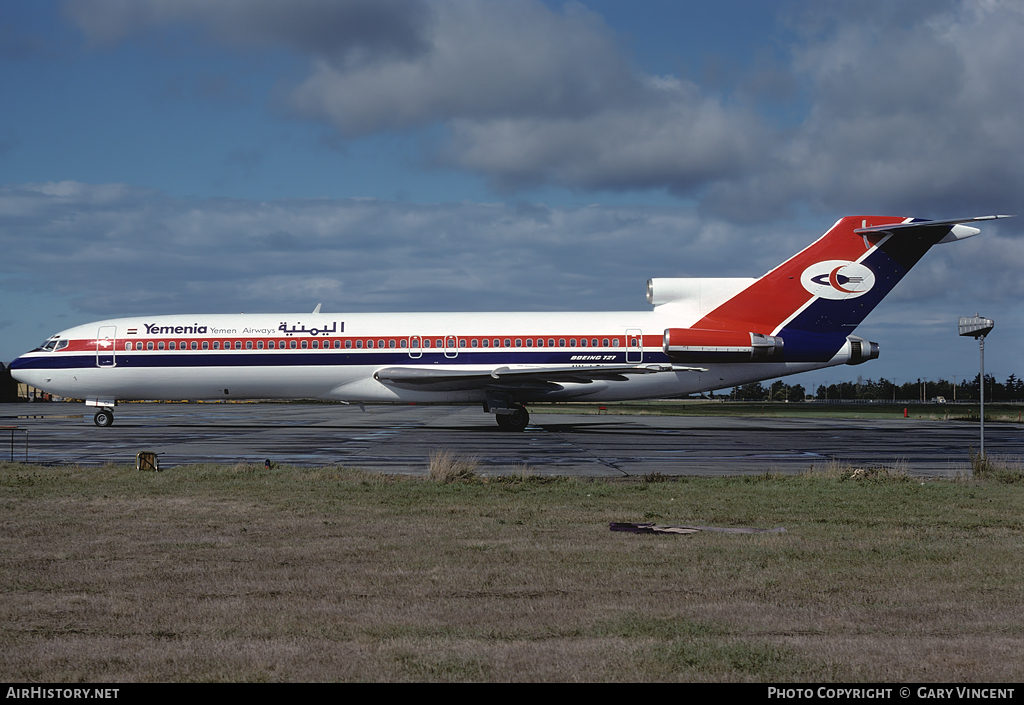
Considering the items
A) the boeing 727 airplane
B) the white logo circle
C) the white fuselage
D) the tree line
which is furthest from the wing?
the tree line

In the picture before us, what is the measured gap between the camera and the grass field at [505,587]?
5.25 meters

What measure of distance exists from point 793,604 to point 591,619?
1.72 m

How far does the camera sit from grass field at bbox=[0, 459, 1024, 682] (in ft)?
17.2

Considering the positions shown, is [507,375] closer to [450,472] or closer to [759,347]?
[759,347]

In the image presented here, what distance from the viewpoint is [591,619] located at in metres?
6.21

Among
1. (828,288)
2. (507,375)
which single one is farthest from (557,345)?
(828,288)

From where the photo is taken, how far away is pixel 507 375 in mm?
29312

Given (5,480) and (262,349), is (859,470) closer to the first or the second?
(5,480)

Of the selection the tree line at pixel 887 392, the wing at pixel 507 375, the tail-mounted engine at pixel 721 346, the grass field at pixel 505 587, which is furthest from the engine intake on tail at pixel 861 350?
the tree line at pixel 887 392

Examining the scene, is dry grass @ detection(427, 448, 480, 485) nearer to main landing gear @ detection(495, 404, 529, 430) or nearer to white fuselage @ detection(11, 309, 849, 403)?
main landing gear @ detection(495, 404, 529, 430)

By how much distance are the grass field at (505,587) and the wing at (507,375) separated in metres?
16.2

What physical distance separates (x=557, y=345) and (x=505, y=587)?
77.4 feet

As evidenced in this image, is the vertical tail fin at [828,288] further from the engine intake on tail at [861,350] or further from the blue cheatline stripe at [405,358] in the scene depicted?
the blue cheatline stripe at [405,358]

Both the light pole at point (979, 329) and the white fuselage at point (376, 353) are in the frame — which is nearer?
the light pole at point (979, 329)
